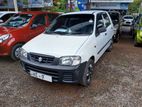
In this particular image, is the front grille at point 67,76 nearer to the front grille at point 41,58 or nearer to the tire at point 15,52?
the front grille at point 41,58

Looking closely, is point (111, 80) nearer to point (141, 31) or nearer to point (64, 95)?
point (64, 95)

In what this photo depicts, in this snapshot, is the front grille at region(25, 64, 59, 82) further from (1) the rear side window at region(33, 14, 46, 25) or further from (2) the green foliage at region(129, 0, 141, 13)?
(2) the green foliage at region(129, 0, 141, 13)

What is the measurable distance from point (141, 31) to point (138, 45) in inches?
33.2

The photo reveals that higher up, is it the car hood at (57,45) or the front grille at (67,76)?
the car hood at (57,45)

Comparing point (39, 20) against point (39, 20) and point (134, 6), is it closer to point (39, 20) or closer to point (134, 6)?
point (39, 20)

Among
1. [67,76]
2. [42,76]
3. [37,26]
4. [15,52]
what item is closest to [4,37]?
[15,52]

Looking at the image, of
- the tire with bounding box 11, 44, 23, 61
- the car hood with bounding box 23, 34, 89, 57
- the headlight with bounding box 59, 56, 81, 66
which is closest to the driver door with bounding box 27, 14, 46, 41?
the tire with bounding box 11, 44, 23, 61

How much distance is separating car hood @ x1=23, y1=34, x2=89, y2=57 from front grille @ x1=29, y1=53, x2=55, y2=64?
82 millimetres

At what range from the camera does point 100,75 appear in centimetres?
463

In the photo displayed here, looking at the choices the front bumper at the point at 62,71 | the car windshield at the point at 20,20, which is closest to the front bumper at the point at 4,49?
the car windshield at the point at 20,20

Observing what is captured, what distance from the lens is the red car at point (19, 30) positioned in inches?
207

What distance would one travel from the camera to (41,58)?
11.7 ft

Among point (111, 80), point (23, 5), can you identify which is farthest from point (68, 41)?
point (23, 5)

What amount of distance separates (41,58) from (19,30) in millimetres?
2459
